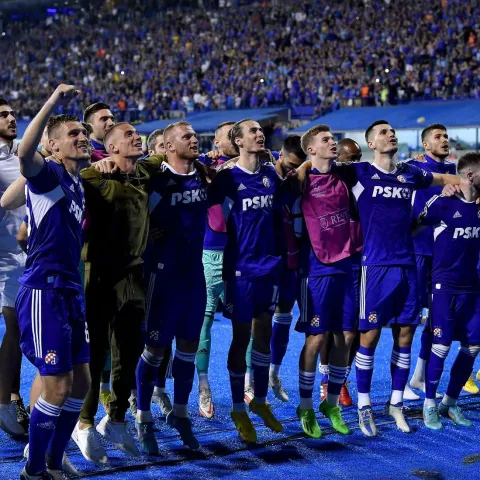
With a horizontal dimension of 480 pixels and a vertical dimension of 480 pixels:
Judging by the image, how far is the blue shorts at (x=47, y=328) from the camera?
4.60m

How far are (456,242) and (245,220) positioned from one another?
179 centimetres

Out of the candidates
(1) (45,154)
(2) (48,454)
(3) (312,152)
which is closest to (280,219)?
(3) (312,152)

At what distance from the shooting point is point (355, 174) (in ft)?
21.5

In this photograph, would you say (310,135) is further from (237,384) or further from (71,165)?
(71,165)

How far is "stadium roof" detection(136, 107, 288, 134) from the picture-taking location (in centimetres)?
2788

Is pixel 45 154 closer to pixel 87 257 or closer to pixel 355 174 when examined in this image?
pixel 87 257

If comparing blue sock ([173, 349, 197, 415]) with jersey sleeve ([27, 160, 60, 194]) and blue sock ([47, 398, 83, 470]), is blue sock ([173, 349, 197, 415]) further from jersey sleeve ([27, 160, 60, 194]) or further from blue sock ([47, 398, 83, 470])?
jersey sleeve ([27, 160, 60, 194])

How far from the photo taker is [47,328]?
4.61 metres

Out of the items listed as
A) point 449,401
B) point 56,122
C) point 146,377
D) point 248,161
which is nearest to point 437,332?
point 449,401

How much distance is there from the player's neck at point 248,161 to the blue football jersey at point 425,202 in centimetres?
177

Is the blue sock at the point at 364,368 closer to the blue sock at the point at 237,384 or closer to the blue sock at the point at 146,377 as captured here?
the blue sock at the point at 237,384

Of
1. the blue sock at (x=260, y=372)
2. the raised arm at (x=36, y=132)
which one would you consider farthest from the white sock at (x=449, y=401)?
the raised arm at (x=36, y=132)

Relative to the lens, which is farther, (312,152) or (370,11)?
(370,11)

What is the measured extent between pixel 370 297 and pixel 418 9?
89.7 feet
